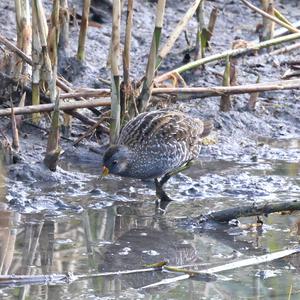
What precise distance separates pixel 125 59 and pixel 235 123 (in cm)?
169

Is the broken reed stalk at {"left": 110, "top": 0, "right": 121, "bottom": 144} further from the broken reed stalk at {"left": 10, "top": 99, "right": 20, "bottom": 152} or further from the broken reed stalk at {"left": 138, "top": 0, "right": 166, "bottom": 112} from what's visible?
the broken reed stalk at {"left": 10, "top": 99, "right": 20, "bottom": 152}

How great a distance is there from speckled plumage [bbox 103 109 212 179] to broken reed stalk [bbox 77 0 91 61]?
71.9 inches

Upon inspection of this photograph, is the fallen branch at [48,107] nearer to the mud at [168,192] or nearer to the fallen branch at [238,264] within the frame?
the mud at [168,192]

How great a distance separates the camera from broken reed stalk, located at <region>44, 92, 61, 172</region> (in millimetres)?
6809

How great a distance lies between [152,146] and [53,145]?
0.69m

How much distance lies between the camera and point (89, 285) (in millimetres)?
4906

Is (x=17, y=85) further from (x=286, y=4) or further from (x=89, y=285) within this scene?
(x=286, y=4)

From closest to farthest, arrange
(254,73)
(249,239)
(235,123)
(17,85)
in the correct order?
(249,239) → (17,85) → (235,123) → (254,73)

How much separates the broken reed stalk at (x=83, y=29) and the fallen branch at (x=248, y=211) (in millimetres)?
3129

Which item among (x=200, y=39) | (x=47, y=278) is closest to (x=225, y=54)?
(x=200, y=39)

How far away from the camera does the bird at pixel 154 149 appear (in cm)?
678

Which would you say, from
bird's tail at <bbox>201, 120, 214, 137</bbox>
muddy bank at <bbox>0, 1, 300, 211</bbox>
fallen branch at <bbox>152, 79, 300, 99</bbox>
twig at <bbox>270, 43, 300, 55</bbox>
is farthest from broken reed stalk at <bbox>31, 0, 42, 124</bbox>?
twig at <bbox>270, 43, 300, 55</bbox>

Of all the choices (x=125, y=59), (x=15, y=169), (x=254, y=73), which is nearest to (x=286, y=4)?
(x=254, y=73)

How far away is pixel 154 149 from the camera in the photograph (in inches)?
273
